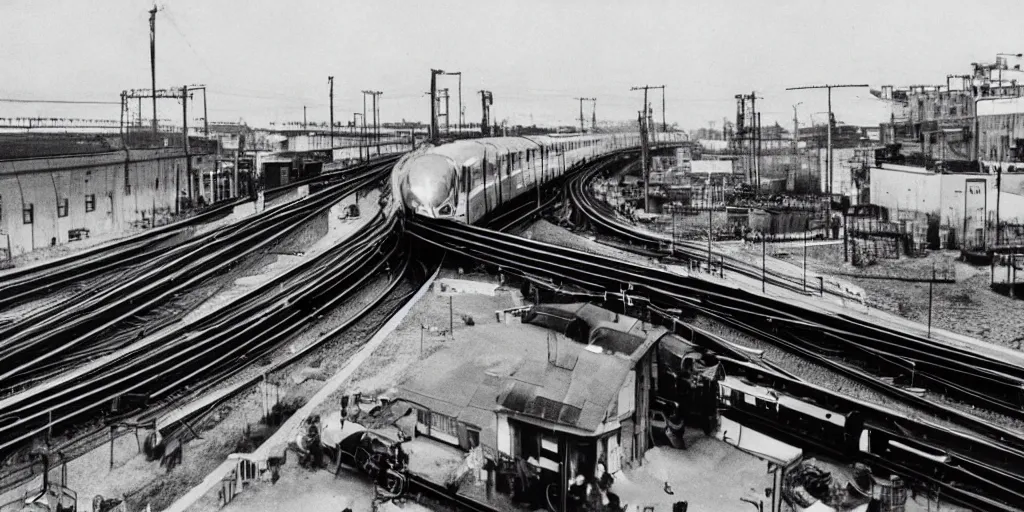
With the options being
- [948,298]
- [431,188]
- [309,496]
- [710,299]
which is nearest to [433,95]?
[431,188]

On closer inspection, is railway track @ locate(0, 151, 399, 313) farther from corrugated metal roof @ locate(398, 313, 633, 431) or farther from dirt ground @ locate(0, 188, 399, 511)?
corrugated metal roof @ locate(398, 313, 633, 431)

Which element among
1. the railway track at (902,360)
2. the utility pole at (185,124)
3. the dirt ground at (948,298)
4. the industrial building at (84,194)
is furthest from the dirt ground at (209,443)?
the utility pole at (185,124)

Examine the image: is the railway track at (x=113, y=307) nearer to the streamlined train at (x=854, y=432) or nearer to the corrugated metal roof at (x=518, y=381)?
the corrugated metal roof at (x=518, y=381)

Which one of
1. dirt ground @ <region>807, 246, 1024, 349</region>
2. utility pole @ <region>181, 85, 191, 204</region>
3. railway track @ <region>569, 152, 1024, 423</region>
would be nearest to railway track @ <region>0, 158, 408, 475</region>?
railway track @ <region>569, 152, 1024, 423</region>

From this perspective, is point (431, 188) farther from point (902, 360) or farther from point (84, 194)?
point (84, 194)

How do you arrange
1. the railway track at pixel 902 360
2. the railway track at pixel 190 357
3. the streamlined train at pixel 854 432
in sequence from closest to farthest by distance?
the streamlined train at pixel 854 432
the railway track at pixel 190 357
the railway track at pixel 902 360

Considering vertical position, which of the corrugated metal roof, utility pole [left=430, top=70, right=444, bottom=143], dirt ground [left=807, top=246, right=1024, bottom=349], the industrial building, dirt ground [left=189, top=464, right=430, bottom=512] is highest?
utility pole [left=430, top=70, right=444, bottom=143]
